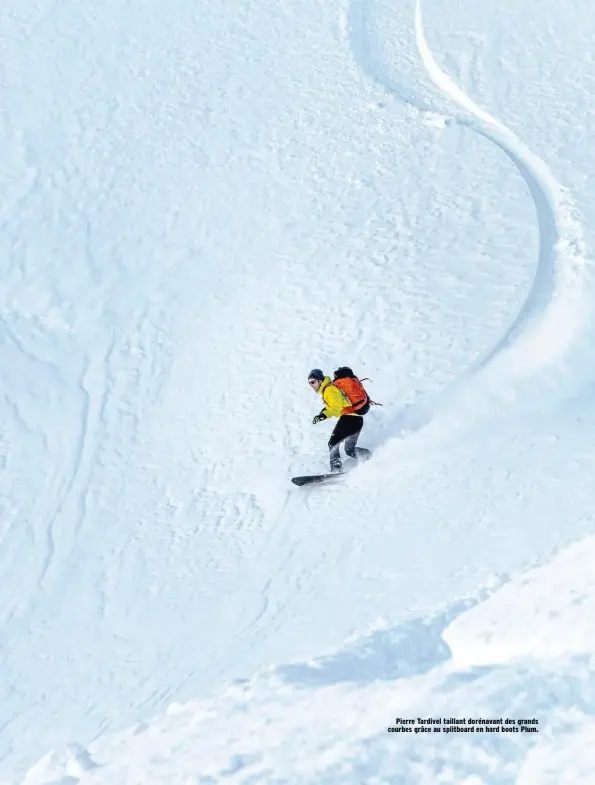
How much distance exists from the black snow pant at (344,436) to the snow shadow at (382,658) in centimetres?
310

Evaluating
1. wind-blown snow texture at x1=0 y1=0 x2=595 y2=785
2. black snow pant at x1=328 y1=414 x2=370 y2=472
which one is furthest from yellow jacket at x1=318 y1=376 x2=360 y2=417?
wind-blown snow texture at x1=0 y1=0 x2=595 y2=785

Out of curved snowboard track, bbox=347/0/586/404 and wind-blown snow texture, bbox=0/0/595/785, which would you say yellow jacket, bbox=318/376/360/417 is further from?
curved snowboard track, bbox=347/0/586/404

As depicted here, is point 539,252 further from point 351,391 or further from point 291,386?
point 351,391

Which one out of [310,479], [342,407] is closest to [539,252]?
[342,407]

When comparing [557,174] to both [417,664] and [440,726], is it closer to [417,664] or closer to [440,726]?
[417,664]

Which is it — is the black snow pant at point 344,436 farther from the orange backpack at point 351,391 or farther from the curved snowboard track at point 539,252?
the curved snowboard track at point 539,252

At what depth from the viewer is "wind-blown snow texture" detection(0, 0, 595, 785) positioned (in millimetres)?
6648

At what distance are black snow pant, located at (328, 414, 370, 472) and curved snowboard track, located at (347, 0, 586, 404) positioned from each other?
35.3 inches

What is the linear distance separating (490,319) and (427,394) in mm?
1770

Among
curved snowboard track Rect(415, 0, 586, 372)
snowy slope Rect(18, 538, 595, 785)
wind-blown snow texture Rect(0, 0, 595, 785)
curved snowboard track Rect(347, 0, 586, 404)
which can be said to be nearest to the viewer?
snowy slope Rect(18, 538, 595, 785)

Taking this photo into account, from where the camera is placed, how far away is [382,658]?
23.6ft

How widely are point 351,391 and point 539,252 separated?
473 cm

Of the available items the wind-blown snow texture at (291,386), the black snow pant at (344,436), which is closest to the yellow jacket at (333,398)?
the black snow pant at (344,436)

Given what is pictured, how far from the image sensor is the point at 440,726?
5801 millimetres
